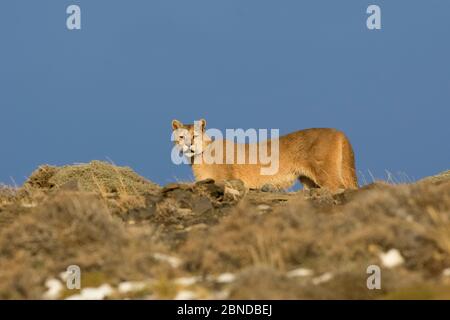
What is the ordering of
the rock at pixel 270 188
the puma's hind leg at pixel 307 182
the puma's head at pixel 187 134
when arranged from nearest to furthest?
the puma's head at pixel 187 134, the rock at pixel 270 188, the puma's hind leg at pixel 307 182

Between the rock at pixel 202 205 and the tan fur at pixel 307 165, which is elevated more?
the tan fur at pixel 307 165

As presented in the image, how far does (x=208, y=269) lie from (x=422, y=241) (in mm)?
2435

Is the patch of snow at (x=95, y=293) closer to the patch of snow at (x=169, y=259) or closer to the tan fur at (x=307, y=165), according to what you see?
the patch of snow at (x=169, y=259)

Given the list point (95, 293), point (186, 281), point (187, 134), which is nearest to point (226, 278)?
point (186, 281)

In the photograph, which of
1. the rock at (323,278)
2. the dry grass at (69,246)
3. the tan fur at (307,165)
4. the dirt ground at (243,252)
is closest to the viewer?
the dirt ground at (243,252)

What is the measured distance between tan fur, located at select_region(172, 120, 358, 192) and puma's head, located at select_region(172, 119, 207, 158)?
1.43 feet

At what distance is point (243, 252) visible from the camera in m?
9.25

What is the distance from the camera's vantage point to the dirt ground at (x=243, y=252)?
26.7 ft

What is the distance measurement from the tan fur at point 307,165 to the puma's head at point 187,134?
436 mm

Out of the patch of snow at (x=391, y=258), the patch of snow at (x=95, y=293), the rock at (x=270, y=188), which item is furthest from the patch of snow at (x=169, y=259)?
the rock at (x=270, y=188)
